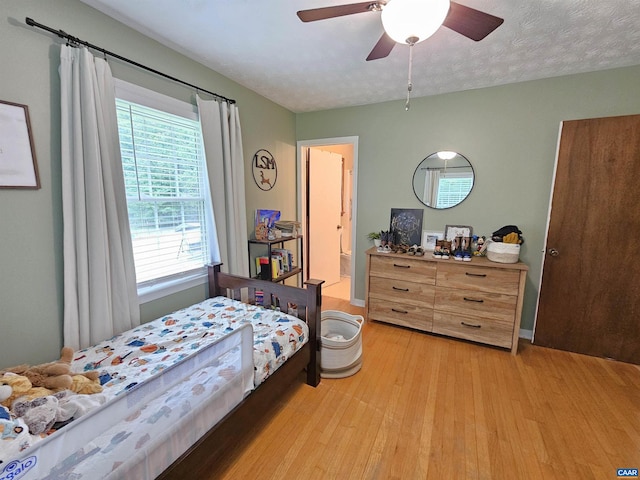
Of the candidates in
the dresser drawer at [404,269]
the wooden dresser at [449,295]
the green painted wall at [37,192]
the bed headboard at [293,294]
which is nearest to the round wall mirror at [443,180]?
the wooden dresser at [449,295]

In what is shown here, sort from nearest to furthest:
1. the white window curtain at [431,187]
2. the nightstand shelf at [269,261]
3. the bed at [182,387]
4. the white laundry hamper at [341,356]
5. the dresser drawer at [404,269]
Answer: the bed at [182,387] < the white laundry hamper at [341,356] < the dresser drawer at [404,269] < the nightstand shelf at [269,261] < the white window curtain at [431,187]

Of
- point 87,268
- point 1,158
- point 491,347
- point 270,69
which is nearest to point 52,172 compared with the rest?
point 1,158

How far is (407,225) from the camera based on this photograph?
10.1ft

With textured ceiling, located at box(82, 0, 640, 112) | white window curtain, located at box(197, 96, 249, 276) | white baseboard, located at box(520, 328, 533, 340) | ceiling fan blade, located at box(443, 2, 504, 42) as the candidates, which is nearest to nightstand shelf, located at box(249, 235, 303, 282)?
white window curtain, located at box(197, 96, 249, 276)

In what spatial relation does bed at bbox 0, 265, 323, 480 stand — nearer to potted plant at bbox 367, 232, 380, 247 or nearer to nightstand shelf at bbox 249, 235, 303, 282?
nightstand shelf at bbox 249, 235, 303, 282

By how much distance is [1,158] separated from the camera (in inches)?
49.8

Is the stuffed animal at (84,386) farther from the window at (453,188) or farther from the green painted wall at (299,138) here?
the window at (453,188)

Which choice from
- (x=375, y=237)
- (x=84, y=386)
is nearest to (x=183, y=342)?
(x=84, y=386)

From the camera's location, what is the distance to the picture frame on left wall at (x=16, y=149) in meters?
1.27

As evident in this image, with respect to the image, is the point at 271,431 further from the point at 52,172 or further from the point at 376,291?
the point at 52,172

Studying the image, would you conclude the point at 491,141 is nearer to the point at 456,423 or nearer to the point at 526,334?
the point at 526,334

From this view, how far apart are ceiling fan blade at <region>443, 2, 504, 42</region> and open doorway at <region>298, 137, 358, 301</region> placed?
1871 mm

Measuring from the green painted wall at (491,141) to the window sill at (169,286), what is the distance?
193 centimetres

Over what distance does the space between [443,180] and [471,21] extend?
68.8 inches
